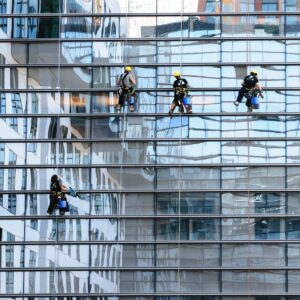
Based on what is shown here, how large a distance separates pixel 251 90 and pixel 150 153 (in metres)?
4.04

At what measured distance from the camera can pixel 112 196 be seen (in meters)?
40.3

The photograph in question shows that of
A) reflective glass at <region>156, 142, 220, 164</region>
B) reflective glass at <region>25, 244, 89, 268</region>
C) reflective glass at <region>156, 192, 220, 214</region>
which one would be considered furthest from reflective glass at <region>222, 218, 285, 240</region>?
reflective glass at <region>25, 244, 89, 268</region>

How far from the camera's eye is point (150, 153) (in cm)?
4041

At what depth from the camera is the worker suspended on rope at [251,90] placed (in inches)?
1554

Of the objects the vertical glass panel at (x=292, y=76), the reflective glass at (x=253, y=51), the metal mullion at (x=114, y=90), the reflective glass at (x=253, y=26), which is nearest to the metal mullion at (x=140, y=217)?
the metal mullion at (x=114, y=90)

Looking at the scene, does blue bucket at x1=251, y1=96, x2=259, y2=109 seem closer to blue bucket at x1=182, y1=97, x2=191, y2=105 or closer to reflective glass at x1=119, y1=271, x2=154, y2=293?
blue bucket at x1=182, y1=97, x2=191, y2=105

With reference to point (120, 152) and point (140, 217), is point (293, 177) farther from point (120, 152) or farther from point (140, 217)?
point (120, 152)

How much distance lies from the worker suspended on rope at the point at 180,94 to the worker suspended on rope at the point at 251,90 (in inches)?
68.0

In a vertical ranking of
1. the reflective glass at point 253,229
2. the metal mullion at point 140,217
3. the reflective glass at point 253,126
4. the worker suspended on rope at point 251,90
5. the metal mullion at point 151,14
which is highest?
the metal mullion at point 151,14

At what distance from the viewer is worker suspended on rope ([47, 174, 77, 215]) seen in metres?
39.5

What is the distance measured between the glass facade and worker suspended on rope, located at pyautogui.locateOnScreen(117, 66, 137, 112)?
61 cm

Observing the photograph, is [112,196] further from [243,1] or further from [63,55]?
[243,1]

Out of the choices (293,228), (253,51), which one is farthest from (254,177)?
(253,51)

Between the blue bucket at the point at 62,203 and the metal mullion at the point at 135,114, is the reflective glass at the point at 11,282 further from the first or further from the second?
the metal mullion at the point at 135,114
